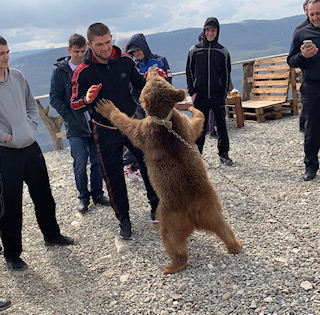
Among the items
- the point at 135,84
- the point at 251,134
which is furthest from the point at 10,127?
the point at 251,134

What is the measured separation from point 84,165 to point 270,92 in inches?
249

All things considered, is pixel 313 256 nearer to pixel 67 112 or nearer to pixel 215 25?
pixel 67 112

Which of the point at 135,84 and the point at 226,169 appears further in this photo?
the point at 226,169

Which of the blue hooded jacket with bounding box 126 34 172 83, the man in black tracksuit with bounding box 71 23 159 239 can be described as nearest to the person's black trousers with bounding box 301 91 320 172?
the blue hooded jacket with bounding box 126 34 172 83

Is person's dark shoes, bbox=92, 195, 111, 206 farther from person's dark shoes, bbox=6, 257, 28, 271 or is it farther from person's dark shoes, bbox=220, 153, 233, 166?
person's dark shoes, bbox=220, 153, 233, 166

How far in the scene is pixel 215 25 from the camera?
5.64 metres

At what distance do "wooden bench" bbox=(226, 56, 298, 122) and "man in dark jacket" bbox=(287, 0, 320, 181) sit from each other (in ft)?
13.0

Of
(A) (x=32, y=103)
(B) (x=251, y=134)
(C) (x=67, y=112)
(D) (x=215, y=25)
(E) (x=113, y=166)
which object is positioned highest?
(D) (x=215, y=25)

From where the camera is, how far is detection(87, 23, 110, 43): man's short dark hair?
11.1 feet

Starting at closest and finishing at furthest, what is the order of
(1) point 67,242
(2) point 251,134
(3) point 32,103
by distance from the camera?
(3) point 32,103 → (1) point 67,242 → (2) point 251,134

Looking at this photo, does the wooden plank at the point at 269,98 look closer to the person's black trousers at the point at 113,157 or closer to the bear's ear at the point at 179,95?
the person's black trousers at the point at 113,157

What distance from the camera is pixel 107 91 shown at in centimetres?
361

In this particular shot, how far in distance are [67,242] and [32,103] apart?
1.67 m

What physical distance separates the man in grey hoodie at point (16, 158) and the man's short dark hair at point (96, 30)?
803 millimetres
